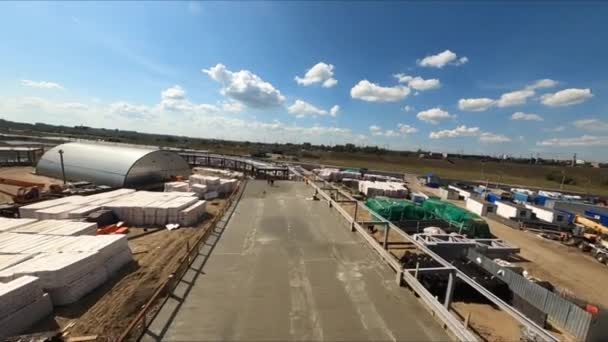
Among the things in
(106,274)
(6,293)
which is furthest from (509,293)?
(6,293)

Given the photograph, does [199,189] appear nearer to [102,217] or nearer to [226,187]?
[226,187]

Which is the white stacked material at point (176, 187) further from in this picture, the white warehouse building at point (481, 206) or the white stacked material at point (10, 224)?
the white warehouse building at point (481, 206)

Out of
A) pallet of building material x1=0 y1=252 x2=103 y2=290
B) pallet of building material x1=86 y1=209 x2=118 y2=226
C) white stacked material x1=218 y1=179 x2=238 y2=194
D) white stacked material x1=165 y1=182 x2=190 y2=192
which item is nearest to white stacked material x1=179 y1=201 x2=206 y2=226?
pallet of building material x1=86 y1=209 x2=118 y2=226

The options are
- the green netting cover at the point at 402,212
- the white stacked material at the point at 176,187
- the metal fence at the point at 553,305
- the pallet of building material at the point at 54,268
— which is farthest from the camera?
the white stacked material at the point at 176,187

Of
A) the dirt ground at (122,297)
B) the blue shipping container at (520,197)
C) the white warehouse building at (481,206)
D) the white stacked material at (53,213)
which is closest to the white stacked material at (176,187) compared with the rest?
the white stacked material at (53,213)

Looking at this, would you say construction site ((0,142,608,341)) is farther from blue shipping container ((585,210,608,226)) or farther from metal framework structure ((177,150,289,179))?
metal framework structure ((177,150,289,179))

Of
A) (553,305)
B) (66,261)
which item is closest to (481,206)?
(553,305)

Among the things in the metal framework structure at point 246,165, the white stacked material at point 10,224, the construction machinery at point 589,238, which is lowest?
the construction machinery at point 589,238

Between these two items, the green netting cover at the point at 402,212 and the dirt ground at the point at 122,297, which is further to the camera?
the green netting cover at the point at 402,212
